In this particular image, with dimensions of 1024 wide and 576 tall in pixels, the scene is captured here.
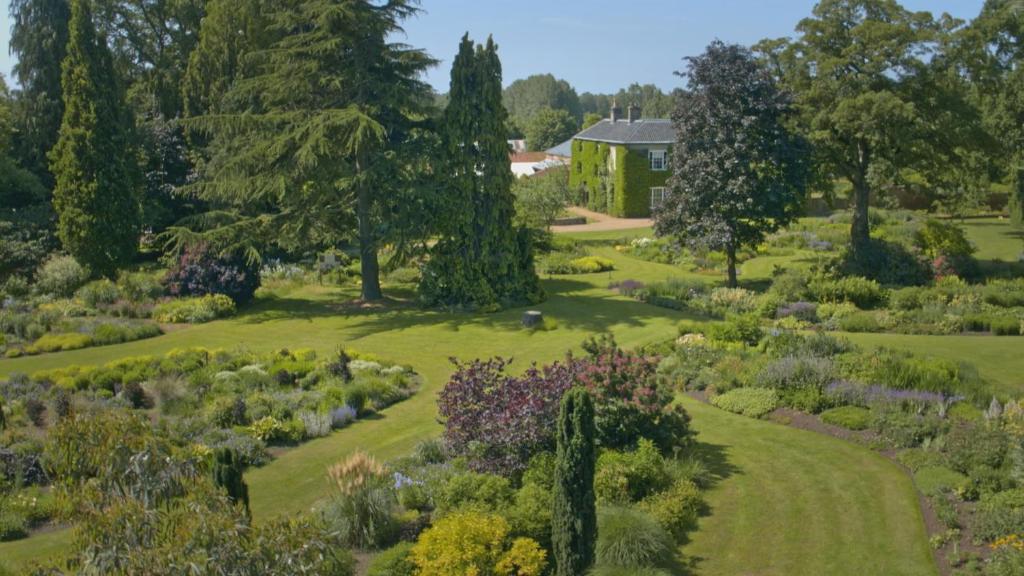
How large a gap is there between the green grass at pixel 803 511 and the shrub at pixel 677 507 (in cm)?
20

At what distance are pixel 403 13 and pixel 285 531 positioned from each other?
24.3 metres

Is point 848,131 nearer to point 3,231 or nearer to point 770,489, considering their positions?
point 770,489

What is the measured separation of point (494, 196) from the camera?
27.2 meters

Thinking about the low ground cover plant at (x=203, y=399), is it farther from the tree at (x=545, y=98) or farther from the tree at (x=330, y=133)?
the tree at (x=545, y=98)

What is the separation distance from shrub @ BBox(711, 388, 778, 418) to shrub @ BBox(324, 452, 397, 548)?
8.10 metres

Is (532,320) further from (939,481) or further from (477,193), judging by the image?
(939,481)

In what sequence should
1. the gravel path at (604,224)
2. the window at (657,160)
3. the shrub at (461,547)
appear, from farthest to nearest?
the window at (657,160) → the gravel path at (604,224) → the shrub at (461,547)

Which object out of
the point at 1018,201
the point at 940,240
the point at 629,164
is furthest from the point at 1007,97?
the point at 629,164

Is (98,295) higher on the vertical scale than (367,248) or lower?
lower

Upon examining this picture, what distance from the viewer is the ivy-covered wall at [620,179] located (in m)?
54.7

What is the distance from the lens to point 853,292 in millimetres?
26000

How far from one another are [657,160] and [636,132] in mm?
2425

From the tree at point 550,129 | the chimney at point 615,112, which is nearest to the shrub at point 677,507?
the chimney at point 615,112

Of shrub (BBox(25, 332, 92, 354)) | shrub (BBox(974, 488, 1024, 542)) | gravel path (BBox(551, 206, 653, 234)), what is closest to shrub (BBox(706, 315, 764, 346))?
shrub (BBox(974, 488, 1024, 542))
